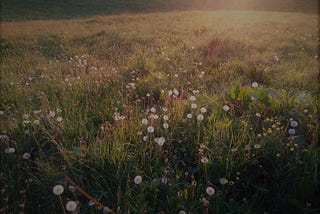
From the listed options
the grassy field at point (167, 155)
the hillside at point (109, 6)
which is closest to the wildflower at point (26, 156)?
the grassy field at point (167, 155)

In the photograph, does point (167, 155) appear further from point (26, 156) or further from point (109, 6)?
point (109, 6)

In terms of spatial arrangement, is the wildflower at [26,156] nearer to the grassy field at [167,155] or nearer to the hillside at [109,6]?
the grassy field at [167,155]

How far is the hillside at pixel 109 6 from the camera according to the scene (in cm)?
2560

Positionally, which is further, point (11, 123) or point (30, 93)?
point (30, 93)

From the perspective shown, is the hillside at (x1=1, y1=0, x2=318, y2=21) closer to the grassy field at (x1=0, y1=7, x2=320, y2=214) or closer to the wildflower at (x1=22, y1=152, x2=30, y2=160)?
the grassy field at (x1=0, y1=7, x2=320, y2=214)

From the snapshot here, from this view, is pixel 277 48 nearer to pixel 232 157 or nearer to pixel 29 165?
pixel 232 157

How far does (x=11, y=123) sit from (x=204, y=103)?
97.5 inches

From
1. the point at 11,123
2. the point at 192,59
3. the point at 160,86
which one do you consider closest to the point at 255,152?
the point at 160,86

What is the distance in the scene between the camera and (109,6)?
102 ft

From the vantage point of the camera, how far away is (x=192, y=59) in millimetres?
5859

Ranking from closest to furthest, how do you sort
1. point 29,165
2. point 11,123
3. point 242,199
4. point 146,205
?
1. point 146,205
2. point 242,199
3. point 29,165
4. point 11,123

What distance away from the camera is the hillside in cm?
2560

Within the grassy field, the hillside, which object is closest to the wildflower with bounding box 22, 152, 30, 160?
the grassy field

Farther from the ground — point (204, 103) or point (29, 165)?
point (204, 103)
